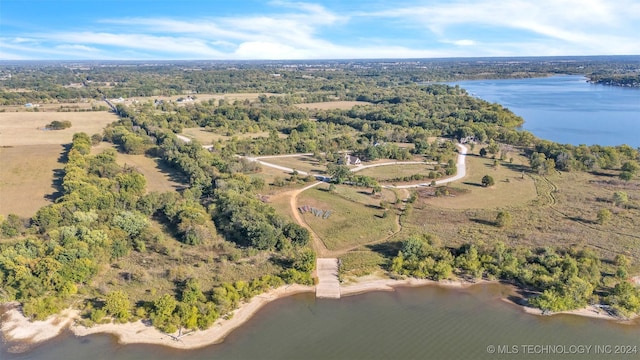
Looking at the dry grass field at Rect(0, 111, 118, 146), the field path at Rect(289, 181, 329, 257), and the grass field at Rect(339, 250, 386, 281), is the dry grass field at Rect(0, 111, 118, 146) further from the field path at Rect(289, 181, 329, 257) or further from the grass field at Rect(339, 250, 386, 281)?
the grass field at Rect(339, 250, 386, 281)

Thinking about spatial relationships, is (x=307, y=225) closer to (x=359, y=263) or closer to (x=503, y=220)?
(x=359, y=263)

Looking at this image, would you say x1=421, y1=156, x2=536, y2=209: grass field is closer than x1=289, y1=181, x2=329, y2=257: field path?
No

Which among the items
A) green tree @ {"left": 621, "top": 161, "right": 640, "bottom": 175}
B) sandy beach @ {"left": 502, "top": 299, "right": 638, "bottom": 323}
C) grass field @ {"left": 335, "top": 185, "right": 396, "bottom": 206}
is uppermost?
green tree @ {"left": 621, "top": 161, "right": 640, "bottom": 175}

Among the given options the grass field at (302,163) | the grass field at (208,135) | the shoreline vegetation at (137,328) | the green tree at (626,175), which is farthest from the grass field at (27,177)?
the green tree at (626,175)

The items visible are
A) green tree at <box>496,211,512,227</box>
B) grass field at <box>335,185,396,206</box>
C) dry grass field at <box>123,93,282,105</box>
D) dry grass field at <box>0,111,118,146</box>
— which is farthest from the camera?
dry grass field at <box>123,93,282,105</box>

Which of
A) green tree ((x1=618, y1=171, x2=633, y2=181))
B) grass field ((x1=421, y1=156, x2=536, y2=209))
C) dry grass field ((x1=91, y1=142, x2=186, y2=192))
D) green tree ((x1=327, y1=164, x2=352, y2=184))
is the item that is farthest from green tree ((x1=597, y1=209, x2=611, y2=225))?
dry grass field ((x1=91, y1=142, x2=186, y2=192))

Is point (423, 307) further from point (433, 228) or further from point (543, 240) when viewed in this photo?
point (543, 240)

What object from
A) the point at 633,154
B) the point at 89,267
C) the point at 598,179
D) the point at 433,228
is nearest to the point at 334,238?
the point at 433,228
